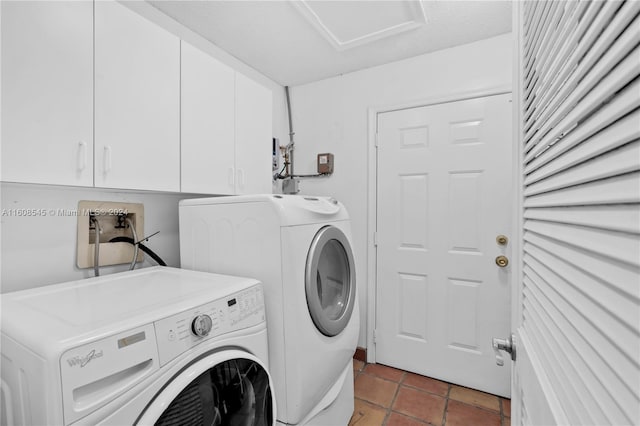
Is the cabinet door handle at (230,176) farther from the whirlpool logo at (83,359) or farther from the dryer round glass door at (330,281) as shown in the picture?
the whirlpool logo at (83,359)

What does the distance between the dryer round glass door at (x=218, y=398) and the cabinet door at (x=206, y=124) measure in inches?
34.2

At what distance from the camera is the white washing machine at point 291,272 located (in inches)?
48.7

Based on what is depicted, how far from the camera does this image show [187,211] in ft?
5.08

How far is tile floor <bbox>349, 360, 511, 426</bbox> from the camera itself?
5.88 feet

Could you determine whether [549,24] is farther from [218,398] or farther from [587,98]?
[218,398]

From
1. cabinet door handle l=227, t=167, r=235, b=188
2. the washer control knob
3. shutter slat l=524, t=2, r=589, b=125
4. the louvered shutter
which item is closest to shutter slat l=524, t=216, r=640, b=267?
the louvered shutter

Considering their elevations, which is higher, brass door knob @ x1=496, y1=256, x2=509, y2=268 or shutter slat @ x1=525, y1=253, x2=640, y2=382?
shutter slat @ x1=525, y1=253, x2=640, y2=382

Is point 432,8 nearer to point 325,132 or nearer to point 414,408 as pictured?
point 325,132

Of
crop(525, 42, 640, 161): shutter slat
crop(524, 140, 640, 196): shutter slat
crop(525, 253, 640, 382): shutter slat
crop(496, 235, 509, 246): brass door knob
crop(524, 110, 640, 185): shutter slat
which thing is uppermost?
crop(525, 42, 640, 161): shutter slat

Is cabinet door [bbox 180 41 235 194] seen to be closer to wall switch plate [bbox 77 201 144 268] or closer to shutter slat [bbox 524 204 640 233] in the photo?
wall switch plate [bbox 77 201 144 268]

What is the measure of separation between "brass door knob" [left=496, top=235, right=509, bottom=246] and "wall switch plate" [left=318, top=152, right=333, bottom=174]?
4.34 feet

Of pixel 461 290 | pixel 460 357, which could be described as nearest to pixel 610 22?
pixel 461 290

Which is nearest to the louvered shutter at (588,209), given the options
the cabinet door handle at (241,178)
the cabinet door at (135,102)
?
the cabinet door at (135,102)

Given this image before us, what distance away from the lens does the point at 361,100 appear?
2461 millimetres
